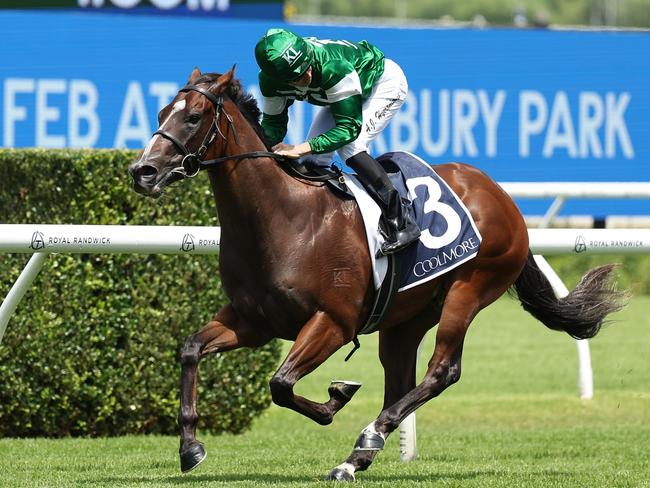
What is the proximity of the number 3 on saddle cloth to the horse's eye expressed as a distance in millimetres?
710

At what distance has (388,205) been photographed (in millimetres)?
5207

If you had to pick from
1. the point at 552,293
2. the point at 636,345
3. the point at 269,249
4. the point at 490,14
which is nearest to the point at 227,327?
the point at 269,249

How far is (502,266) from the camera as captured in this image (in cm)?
570

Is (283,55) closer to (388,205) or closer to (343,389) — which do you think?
(388,205)

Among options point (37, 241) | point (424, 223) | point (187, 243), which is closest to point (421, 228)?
point (424, 223)

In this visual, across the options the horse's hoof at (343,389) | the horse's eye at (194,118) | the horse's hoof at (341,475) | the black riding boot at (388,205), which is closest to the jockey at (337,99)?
the black riding boot at (388,205)

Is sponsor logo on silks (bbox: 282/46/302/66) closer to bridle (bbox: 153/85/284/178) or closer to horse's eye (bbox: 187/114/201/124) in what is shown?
bridle (bbox: 153/85/284/178)

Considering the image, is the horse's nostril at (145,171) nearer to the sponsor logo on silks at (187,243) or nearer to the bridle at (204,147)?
the bridle at (204,147)

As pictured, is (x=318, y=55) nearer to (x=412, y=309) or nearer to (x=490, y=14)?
(x=412, y=309)

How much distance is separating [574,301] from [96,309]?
7.61ft

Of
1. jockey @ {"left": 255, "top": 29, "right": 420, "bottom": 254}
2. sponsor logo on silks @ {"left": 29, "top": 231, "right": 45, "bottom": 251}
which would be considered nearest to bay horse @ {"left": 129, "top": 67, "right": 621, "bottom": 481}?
jockey @ {"left": 255, "top": 29, "right": 420, "bottom": 254}

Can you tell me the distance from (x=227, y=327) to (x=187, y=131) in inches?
30.1

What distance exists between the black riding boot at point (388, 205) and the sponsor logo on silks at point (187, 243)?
0.85 meters

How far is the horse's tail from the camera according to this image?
5.93m
